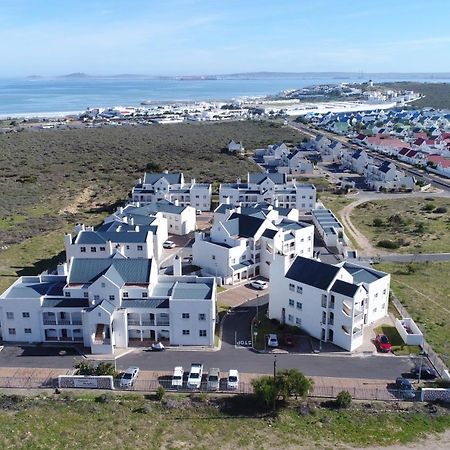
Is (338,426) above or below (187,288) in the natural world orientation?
below

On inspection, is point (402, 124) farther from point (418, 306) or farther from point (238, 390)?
point (238, 390)

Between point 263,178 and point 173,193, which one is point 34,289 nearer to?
point 173,193

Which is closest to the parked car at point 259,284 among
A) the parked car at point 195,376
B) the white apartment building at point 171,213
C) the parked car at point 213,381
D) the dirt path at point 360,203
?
the dirt path at point 360,203

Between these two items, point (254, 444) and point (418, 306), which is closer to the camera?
point (254, 444)

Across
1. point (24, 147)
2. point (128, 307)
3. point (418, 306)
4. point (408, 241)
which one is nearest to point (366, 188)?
point (408, 241)

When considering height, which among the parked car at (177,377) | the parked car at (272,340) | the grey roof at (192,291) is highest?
the grey roof at (192,291)

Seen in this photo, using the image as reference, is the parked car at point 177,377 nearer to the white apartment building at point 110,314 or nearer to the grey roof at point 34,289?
the white apartment building at point 110,314
